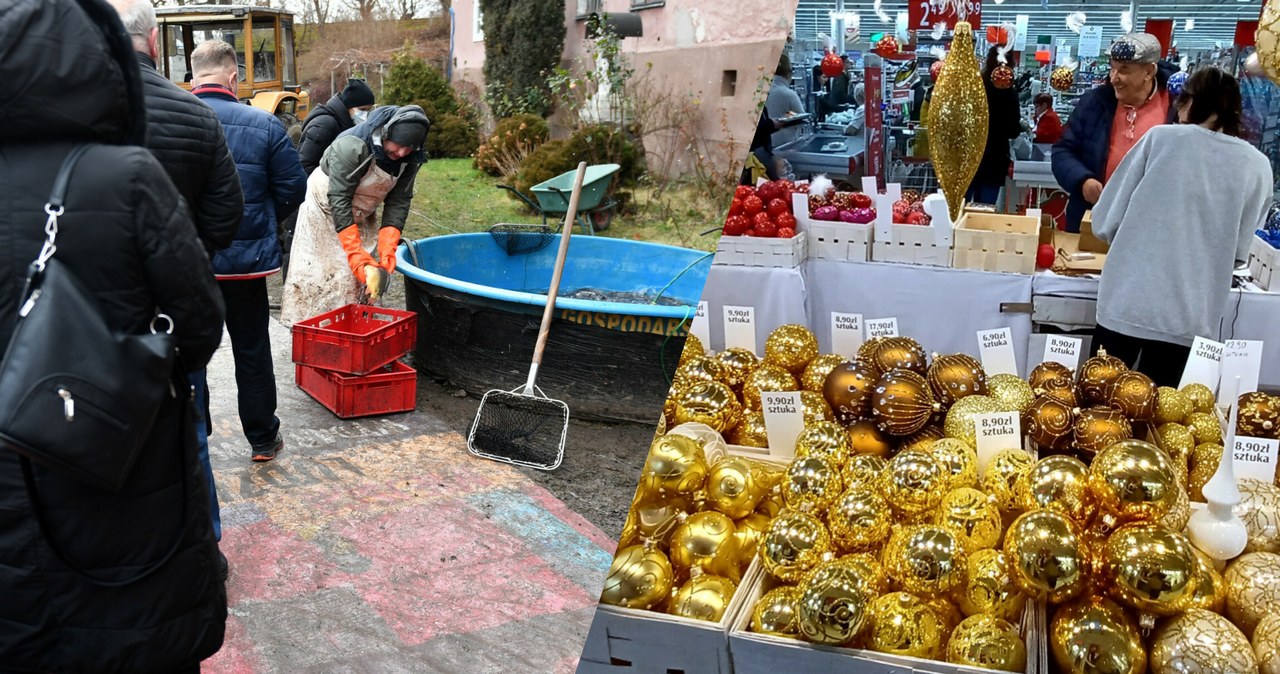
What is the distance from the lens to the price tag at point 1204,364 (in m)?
1.41

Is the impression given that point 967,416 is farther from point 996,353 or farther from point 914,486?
point 996,353

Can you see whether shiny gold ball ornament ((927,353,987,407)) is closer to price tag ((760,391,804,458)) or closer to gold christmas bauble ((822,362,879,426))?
gold christmas bauble ((822,362,879,426))

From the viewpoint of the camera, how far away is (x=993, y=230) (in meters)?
2.21

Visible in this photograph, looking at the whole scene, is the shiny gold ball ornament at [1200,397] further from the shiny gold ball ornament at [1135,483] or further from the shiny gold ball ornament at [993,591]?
the shiny gold ball ornament at [993,591]

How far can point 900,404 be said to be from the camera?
129cm

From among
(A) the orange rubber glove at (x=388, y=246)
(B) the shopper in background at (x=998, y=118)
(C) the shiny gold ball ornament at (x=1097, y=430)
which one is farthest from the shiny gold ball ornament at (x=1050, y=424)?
(A) the orange rubber glove at (x=388, y=246)

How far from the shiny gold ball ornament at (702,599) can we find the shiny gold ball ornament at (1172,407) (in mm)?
702

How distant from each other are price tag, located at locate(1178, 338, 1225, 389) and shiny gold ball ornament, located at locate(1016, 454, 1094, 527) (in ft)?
1.44

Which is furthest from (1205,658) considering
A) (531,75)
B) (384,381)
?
(384,381)

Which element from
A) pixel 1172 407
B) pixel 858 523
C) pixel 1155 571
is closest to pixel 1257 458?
pixel 1172 407

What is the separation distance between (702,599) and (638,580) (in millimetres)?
66

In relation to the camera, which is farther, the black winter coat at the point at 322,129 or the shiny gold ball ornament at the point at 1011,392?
the black winter coat at the point at 322,129

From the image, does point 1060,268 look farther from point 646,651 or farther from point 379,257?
point 379,257

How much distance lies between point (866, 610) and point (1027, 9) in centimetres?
112
